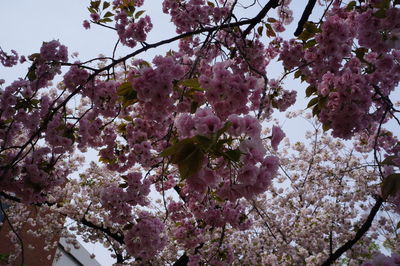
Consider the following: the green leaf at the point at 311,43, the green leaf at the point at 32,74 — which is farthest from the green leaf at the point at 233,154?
the green leaf at the point at 32,74

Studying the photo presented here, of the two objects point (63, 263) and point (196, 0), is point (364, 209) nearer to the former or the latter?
point (196, 0)

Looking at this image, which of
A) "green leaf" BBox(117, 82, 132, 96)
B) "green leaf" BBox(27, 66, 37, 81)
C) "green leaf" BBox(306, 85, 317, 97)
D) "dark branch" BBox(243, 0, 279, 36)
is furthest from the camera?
"dark branch" BBox(243, 0, 279, 36)

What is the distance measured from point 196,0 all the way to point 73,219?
650cm

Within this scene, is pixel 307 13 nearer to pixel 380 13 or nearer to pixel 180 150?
pixel 380 13

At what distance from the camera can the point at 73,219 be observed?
8.08m

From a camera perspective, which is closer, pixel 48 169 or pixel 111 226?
pixel 48 169

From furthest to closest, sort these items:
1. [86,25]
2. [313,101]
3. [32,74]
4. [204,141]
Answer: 1. [86,25]
2. [32,74]
3. [313,101]
4. [204,141]

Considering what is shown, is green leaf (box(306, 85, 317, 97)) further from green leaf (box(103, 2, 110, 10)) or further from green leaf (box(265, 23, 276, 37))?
green leaf (box(103, 2, 110, 10))

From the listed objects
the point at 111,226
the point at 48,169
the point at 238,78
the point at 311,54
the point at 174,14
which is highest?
the point at 174,14

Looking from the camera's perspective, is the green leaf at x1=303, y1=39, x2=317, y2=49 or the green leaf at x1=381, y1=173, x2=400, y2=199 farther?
the green leaf at x1=303, y1=39, x2=317, y2=49

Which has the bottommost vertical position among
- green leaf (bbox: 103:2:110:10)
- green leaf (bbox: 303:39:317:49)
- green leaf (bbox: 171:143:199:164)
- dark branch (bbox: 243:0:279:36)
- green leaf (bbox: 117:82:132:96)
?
green leaf (bbox: 171:143:199:164)

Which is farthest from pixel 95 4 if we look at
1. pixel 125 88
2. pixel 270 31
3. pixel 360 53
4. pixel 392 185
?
pixel 392 185

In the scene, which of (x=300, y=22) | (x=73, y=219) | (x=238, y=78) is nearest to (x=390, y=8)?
(x=238, y=78)

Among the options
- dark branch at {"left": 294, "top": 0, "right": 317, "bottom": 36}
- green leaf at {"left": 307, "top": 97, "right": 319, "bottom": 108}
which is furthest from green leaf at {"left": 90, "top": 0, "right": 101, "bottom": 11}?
green leaf at {"left": 307, "top": 97, "right": 319, "bottom": 108}
